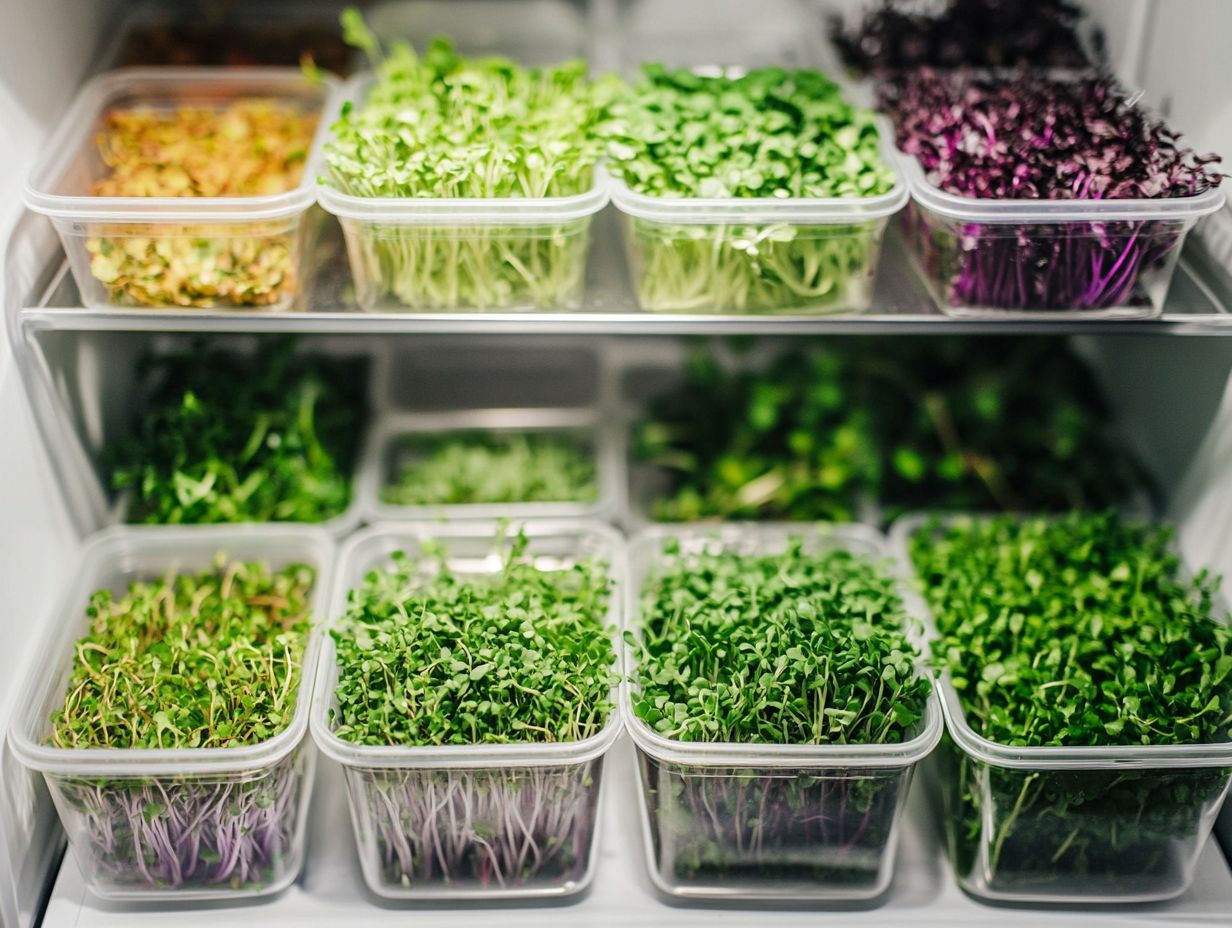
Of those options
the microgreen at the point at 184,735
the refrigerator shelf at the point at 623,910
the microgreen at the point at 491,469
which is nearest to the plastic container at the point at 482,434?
the microgreen at the point at 491,469

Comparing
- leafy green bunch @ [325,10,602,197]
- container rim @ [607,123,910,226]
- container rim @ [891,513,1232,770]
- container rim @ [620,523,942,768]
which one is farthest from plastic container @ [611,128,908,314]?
container rim @ [891,513,1232,770]

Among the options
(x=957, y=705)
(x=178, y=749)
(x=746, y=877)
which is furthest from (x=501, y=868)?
(x=957, y=705)

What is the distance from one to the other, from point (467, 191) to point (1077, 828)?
3.91 feet

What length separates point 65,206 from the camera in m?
1.47

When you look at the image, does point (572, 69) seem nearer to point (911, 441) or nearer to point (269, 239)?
point (269, 239)

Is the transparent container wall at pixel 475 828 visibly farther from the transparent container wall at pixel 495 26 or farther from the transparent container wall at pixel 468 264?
the transparent container wall at pixel 495 26

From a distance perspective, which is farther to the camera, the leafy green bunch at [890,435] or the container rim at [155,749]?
the leafy green bunch at [890,435]

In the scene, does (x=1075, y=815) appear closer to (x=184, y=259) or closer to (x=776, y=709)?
(x=776, y=709)

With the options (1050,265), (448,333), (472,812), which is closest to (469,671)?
(472,812)

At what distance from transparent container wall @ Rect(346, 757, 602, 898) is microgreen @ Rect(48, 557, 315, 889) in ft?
0.43

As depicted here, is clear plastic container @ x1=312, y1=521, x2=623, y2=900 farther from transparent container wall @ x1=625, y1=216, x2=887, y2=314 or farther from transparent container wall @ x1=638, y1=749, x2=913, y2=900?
transparent container wall @ x1=625, y1=216, x2=887, y2=314

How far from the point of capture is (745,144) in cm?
155

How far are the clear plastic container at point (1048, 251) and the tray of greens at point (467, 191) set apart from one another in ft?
1.56

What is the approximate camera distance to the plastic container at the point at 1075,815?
143 centimetres
